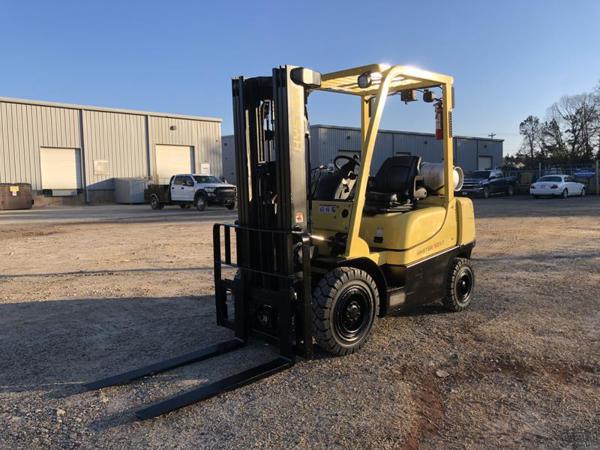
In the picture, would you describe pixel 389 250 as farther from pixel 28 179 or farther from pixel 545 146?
pixel 545 146

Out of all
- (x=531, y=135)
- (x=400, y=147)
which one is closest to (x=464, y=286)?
(x=400, y=147)

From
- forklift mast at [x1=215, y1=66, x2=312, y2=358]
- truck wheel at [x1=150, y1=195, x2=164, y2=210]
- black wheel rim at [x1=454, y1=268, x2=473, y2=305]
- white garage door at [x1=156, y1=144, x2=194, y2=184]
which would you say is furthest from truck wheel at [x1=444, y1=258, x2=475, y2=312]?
white garage door at [x1=156, y1=144, x2=194, y2=184]

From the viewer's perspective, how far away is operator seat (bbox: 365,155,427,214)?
18.6ft

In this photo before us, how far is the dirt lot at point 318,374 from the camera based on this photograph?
3.47 metres

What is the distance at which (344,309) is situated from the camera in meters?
4.73

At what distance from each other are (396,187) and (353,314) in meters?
1.67

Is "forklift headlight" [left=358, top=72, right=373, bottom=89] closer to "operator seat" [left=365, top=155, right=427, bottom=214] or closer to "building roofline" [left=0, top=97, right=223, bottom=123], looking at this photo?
Result: "operator seat" [left=365, top=155, right=427, bottom=214]

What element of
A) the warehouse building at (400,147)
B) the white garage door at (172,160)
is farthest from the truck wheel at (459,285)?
the white garage door at (172,160)

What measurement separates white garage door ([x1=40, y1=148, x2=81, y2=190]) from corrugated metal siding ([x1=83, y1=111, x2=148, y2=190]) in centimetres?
68

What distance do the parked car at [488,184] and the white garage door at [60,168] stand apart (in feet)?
81.2

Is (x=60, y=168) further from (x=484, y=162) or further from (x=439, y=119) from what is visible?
(x=484, y=162)

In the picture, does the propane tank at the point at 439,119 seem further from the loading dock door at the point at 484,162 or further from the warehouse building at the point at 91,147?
the loading dock door at the point at 484,162

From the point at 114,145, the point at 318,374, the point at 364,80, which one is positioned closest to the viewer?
the point at 318,374

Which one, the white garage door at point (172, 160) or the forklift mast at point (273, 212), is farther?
the white garage door at point (172, 160)
